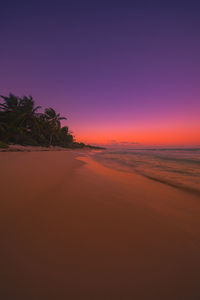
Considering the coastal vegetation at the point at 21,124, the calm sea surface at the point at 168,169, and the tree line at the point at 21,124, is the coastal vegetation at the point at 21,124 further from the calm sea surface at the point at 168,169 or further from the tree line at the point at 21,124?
the calm sea surface at the point at 168,169

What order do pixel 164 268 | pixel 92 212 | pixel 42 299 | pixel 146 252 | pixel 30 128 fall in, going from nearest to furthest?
pixel 42 299 → pixel 164 268 → pixel 146 252 → pixel 92 212 → pixel 30 128

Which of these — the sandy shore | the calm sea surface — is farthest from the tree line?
the sandy shore

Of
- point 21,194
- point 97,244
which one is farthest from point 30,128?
point 97,244

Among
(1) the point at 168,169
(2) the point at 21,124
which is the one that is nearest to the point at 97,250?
(1) the point at 168,169

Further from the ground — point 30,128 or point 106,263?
point 30,128

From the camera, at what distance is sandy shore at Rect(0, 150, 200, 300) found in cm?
76

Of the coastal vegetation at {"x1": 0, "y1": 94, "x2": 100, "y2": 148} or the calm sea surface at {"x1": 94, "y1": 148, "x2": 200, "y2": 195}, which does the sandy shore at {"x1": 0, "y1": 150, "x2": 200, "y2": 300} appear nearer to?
the calm sea surface at {"x1": 94, "y1": 148, "x2": 200, "y2": 195}

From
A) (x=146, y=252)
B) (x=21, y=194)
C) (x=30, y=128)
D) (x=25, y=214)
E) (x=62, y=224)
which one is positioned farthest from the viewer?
(x=30, y=128)

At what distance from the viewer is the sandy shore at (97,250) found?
76 centimetres

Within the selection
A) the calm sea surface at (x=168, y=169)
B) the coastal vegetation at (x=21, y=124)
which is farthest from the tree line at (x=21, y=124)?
the calm sea surface at (x=168, y=169)

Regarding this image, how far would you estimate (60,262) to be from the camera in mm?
912

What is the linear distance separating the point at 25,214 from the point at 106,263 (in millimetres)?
1169

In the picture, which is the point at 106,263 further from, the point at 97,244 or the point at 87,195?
the point at 87,195

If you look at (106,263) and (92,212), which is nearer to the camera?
(106,263)
